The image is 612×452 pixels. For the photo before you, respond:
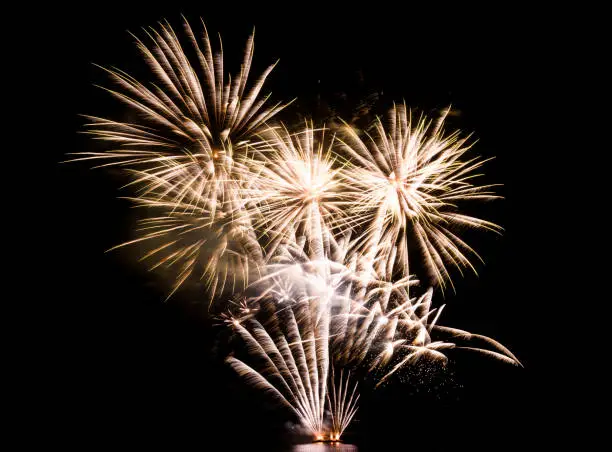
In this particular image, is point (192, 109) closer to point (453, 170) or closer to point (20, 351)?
point (453, 170)

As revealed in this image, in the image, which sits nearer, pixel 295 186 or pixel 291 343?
pixel 295 186

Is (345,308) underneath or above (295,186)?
underneath

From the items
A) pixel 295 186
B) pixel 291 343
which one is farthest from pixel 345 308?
pixel 295 186

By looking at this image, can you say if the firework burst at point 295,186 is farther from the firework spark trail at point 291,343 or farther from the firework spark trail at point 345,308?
the firework spark trail at point 291,343

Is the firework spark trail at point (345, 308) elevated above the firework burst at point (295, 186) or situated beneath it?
situated beneath

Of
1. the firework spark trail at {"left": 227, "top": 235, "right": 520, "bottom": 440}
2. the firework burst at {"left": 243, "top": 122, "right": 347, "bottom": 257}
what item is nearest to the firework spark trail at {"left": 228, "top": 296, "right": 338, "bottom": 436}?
Result: the firework spark trail at {"left": 227, "top": 235, "right": 520, "bottom": 440}

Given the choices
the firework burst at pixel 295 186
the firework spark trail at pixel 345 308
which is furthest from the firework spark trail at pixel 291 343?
the firework burst at pixel 295 186

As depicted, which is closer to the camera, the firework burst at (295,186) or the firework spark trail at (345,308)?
the firework burst at (295,186)

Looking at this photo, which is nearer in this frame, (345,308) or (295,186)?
(295,186)

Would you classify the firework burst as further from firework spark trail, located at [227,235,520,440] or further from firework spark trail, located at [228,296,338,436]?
firework spark trail, located at [228,296,338,436]

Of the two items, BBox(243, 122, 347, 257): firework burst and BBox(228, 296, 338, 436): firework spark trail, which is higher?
BBox(243, 122, 347, 257): firework burst

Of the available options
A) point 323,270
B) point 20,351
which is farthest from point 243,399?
point 323,270

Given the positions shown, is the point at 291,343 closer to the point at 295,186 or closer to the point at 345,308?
the point at 345,308
